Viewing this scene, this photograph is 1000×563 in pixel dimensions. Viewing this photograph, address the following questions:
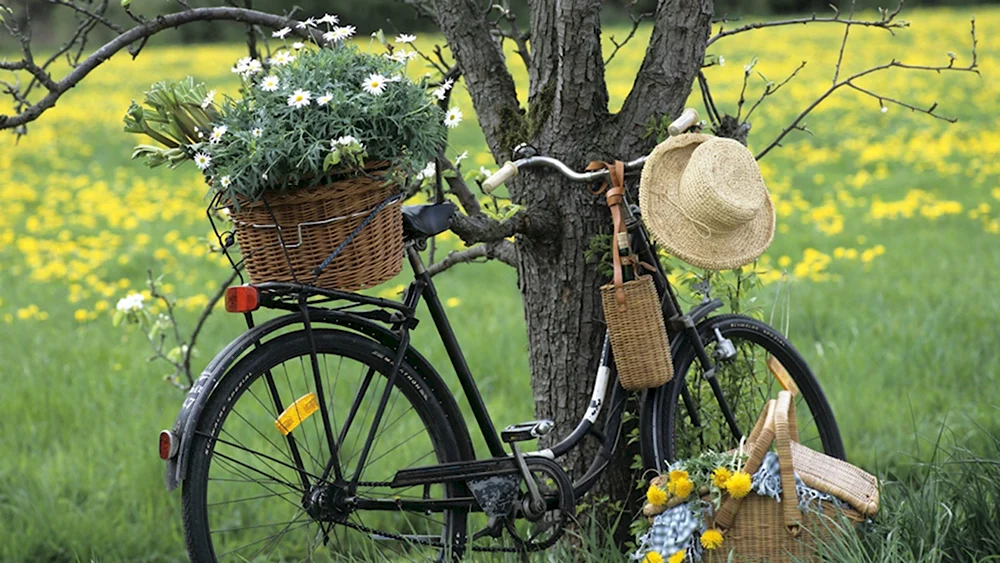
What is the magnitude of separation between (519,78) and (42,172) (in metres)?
6.54

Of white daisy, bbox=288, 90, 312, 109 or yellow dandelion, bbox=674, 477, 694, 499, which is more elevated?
white daisy, bbox=288, 90, 312, 109

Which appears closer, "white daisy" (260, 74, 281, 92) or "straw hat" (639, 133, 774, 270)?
"white daisy" (260, 74, 281, 92)

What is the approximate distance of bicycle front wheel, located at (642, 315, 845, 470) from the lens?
9.26ft

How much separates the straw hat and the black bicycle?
10 cm

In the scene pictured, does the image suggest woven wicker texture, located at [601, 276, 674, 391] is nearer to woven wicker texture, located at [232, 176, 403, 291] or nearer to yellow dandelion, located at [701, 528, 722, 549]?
yellow dandelion, located at [701, 528, 722, 549]

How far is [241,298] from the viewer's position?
229 cm

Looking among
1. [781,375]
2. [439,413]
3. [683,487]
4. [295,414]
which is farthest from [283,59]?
[781,375]

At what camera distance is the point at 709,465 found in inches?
105

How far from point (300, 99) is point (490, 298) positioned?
4.10 m

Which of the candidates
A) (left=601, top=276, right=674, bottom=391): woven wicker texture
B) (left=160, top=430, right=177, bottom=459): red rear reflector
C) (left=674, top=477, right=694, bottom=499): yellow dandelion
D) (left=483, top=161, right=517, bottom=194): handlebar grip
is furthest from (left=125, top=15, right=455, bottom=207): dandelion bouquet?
(left=674, top=477, right=694, bottom=499): yellow dandelion

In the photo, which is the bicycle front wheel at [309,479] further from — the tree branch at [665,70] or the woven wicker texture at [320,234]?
the tree branch at [665,70]

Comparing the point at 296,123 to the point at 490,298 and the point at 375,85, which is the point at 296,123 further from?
the point at 490,298

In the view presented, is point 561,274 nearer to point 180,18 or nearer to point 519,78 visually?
point 180,18

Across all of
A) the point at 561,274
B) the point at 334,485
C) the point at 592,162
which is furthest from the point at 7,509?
the point at 592,162
